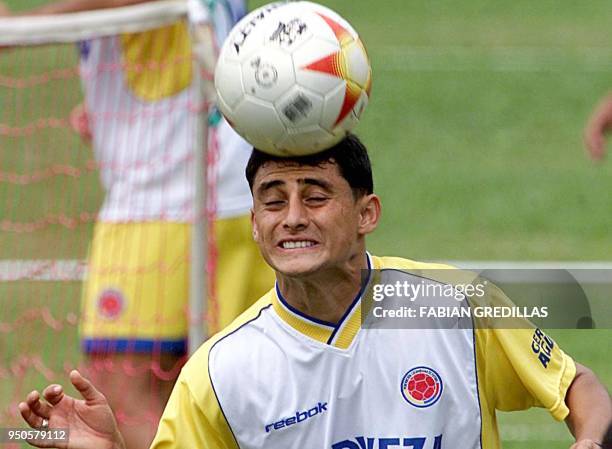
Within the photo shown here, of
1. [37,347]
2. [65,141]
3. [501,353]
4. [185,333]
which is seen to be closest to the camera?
[501,353]

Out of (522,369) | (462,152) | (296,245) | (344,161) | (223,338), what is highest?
(462,152)

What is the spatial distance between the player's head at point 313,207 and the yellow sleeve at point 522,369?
0.47 meters

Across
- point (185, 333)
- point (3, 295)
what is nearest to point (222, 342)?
point (185, 333)

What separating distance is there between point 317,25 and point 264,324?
0.90m

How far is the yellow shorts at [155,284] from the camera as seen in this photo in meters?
7.05

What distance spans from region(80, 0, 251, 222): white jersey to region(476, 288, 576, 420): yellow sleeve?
257 cm

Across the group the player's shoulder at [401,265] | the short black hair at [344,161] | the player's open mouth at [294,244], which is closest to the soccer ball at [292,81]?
the short black hair at [344,161]

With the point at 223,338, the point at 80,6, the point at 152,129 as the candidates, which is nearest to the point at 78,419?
the point at 223,338

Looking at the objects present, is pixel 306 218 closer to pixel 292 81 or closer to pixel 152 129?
pixel 292 81

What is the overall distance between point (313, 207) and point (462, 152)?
29.7 ft

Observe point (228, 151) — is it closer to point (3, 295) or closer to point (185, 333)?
point (185, 333)

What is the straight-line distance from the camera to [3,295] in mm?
10281

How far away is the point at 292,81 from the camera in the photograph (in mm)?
4828

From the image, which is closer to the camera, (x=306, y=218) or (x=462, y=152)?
(x=306, y=218)
